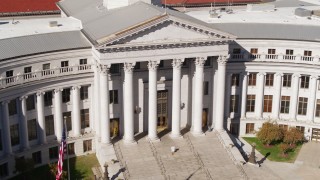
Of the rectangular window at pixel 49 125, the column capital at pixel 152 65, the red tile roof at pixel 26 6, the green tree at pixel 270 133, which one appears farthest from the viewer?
the red tile roof at pixel 26 6

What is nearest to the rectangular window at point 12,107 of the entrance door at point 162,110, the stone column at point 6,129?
Answer: the stone column at point 6,129

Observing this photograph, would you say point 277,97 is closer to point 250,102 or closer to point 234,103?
point 250,102

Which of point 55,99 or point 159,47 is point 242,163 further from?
point 55,99

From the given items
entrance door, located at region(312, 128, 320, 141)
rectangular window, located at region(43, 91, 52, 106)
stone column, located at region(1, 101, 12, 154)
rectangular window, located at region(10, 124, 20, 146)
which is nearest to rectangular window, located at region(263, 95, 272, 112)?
entrance door, located at region(312, 128, 320, 141)

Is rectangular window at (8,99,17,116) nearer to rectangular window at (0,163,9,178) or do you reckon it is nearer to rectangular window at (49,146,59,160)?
rectangular window at (0,163,9,178)

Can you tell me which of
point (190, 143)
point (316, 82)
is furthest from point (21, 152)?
point (316, 82)

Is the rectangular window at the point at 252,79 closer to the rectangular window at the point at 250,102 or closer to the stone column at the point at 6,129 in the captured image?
the rectangular window at the point at 250,102

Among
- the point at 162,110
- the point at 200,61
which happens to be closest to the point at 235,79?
the point at 200,61
